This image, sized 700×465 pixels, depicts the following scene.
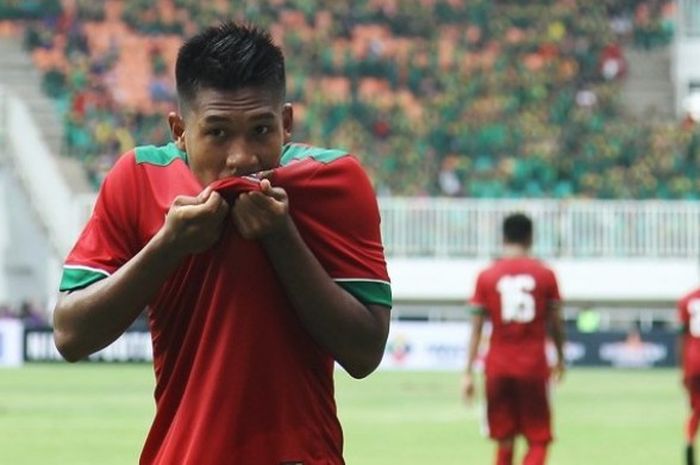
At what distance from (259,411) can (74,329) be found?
0.43 m

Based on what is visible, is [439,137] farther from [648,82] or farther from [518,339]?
[518,339]

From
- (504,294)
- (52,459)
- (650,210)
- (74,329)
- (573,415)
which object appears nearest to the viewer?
(74,329)

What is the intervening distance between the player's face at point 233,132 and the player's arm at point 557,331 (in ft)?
27.5

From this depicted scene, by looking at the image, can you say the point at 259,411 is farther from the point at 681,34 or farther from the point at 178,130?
the point at 681,34

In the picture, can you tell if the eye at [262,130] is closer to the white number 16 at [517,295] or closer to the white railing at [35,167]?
the white number 16 at [517,295]

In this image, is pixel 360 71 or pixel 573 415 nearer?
pixel 573 415

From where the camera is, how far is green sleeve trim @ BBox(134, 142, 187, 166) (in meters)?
4.09

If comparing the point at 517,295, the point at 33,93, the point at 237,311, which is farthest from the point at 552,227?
the point at 237,311

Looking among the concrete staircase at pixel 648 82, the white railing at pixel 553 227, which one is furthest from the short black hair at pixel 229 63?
the concrete staircase at pixel 648 82

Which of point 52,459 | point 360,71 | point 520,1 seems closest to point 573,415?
point 52,459

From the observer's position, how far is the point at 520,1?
4556cm

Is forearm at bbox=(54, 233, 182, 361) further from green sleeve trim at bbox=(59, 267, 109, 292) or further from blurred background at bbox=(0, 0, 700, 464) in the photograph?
blurred background at bbox=(0, 0, 700, 464)

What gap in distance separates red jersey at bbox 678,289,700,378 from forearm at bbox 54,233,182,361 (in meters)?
11.1

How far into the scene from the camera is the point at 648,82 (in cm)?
4556
